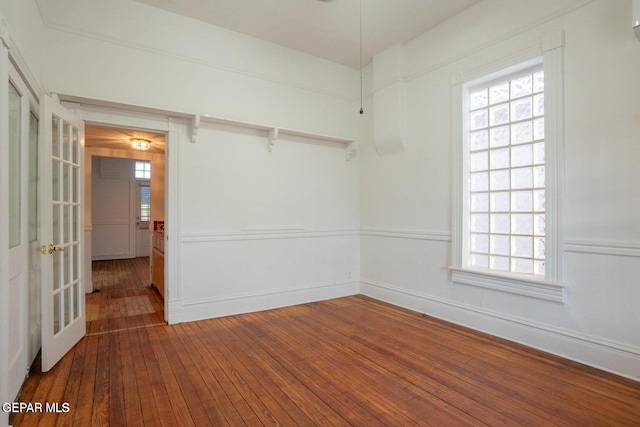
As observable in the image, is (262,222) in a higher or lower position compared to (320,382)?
higher

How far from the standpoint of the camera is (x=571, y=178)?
2807 millimetres

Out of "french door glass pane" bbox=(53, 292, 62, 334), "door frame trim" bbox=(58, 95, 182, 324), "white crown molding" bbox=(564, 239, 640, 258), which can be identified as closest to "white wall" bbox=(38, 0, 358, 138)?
"door frame trim" bbox=(58, 95, 182, 324)

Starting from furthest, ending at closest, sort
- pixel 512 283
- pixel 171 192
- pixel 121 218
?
pixel 121 218, pixel 171 192, pixel 512 283

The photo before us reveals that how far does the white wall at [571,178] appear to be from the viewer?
252 cm

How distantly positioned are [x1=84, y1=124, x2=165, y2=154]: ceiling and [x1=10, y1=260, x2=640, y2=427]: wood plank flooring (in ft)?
10.4

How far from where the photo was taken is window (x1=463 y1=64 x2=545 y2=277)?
125 inches

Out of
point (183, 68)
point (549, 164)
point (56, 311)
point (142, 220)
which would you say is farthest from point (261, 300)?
point (142, 220)

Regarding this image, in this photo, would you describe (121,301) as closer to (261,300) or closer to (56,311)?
(56,311)

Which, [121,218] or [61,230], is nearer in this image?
[61,230]

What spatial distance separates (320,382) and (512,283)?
82.8 inches

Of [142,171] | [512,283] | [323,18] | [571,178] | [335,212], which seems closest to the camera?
[571,178]

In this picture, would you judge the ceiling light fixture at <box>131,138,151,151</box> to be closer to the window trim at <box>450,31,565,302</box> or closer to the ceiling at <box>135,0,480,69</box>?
the ceiling at <box>135,0,480,69</box>

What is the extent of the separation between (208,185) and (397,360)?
2778 mm

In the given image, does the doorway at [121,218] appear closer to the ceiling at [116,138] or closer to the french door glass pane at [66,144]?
the ceiling at [116,138]
